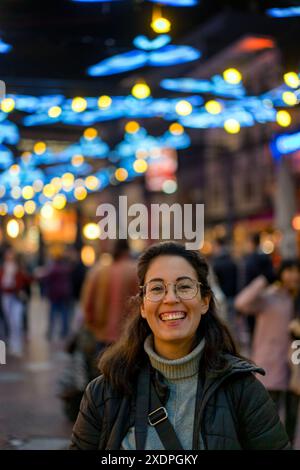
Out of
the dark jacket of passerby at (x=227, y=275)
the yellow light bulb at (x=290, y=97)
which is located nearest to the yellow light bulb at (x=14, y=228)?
the dark jacket of passerby at (x=227, y=275)

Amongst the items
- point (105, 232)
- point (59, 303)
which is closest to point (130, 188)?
point (59, 303)

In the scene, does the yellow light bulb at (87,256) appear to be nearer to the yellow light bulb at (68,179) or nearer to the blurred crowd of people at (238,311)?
the yellow light bulb at (68,179)

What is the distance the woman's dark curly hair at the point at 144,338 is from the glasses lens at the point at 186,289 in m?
0.08

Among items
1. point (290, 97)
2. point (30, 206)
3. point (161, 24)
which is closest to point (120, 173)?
point (30, 206)

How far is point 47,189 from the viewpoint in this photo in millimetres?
30547

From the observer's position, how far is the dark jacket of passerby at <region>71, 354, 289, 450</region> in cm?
256

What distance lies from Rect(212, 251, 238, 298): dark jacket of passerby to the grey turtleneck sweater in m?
11.4

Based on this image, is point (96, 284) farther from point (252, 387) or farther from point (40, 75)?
point (252, 387)

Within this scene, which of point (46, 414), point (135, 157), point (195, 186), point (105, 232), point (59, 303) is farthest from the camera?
point (195, 186)

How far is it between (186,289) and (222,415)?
17.0 inches

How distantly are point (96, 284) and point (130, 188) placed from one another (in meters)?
44.0

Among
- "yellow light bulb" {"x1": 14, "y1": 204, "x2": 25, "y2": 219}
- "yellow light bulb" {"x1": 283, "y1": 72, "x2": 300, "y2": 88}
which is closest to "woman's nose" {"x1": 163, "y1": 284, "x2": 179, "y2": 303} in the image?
"yellow light bulb" {"x1": 283, "y1": 72, "x2": 300, "y2": 88}

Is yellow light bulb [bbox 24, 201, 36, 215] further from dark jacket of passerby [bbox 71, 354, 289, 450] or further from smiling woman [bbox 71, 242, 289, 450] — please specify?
dark jacket of passerby [bbox 71, 354, 289, 450]

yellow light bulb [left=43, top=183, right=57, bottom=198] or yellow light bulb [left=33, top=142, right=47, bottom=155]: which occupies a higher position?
yellow light bulb [left=43, top=183, right=57, bottom=198]
